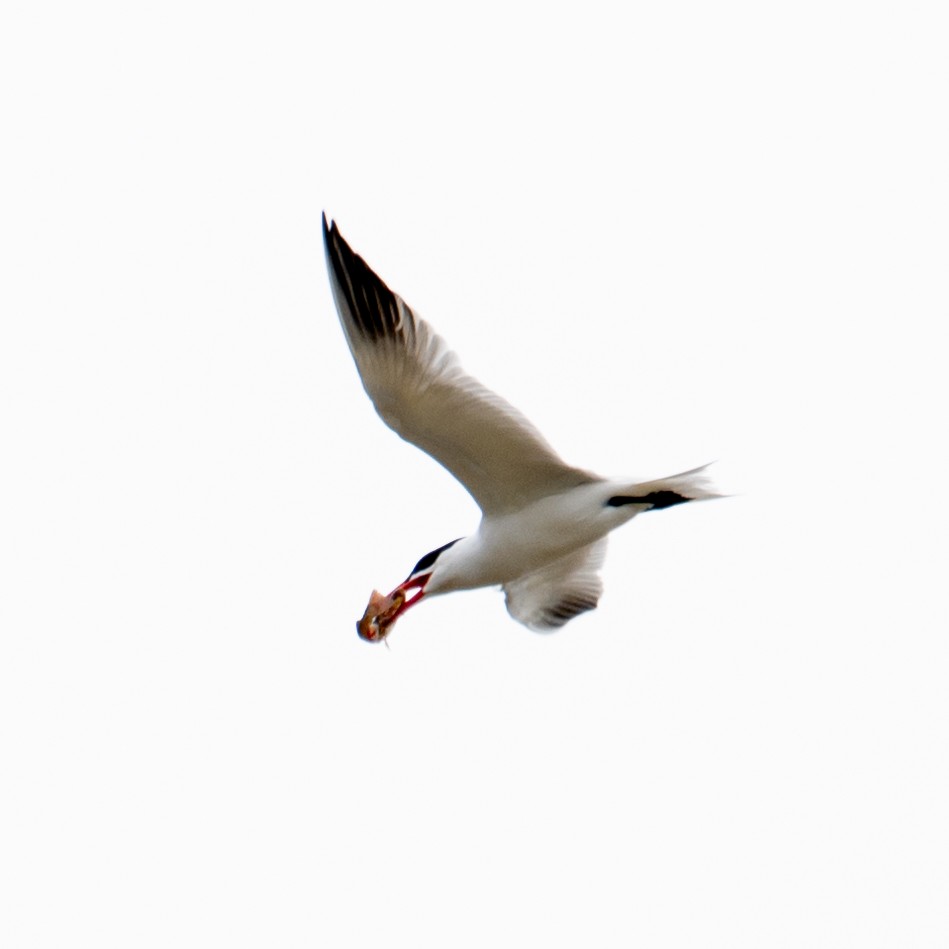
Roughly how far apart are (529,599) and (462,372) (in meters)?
2.30

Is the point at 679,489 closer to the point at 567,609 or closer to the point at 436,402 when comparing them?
the point at 436,402

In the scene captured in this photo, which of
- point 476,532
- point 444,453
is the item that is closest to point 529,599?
point 476,532

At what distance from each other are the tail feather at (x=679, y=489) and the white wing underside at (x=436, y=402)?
0.86 feet

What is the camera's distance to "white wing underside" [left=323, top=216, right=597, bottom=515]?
25.5ft

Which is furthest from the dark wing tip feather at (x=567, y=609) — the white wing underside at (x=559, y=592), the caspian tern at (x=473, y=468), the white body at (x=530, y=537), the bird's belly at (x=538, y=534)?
the bird's belly at (x=538, y=534)

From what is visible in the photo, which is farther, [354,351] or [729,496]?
[729,496]

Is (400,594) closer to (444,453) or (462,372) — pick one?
(444,453)

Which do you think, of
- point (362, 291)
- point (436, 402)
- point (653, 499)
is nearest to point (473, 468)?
point (436, 402)

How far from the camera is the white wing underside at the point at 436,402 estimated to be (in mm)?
7781

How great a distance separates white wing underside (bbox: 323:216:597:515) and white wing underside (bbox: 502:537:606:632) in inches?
42.2

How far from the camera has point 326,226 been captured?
25.1ft

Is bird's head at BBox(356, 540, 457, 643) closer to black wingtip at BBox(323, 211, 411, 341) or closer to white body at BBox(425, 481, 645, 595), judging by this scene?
white body at BBox(425, 481, 645, 595)

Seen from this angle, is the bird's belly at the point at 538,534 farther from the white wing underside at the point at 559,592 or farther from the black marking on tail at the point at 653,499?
the white wing underside at the point at 559,592

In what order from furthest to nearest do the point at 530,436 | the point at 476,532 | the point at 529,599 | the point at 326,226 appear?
the point at 529,599
the point at 476,532
the point at 530,436
the point at 326,226
